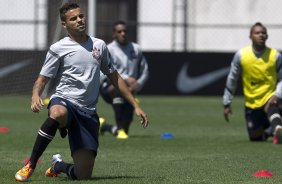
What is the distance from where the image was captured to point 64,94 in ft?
31.8

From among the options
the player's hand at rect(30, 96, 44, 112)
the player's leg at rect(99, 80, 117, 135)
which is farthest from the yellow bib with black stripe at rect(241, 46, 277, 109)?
the player's hand at rect(30, 96, 44, 112)

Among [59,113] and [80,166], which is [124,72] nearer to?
[80,166]

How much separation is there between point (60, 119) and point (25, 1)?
19.9 metres

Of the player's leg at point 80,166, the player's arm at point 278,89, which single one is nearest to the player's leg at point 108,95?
the player's arm at point 278,89

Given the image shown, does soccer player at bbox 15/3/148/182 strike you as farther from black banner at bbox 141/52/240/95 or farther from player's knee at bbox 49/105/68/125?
black banner at bbox 141/52/240/95

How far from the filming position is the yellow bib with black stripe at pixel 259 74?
Result: 14.6 m

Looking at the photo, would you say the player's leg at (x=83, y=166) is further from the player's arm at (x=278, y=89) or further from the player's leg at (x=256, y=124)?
the player's leg at (x=256, y=124)

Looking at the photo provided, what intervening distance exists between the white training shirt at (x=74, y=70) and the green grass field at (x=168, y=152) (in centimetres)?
79

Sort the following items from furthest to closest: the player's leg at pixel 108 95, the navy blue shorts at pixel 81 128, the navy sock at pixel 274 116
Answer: the player's leg at pixel 108 95 < the navy sock at pixel 274 116 < the navy blue shorts at pixel 81 128

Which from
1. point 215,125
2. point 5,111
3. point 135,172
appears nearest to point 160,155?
point 135,172

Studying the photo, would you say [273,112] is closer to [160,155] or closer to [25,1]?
[160,155]

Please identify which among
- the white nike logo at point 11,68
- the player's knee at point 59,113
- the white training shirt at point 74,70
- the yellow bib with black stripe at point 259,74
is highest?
the white training shirt at point 74,70

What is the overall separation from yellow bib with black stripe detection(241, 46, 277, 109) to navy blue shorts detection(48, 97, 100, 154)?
5308 mm

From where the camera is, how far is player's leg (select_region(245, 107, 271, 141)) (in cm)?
1491
